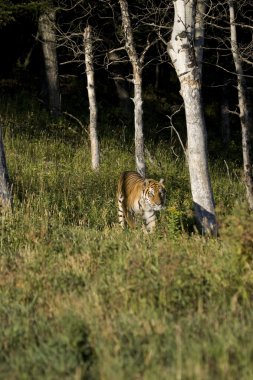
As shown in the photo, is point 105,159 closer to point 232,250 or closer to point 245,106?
point 245,106

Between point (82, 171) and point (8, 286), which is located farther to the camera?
point (82, 171)

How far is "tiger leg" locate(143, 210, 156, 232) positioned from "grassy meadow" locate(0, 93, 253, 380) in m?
0.28

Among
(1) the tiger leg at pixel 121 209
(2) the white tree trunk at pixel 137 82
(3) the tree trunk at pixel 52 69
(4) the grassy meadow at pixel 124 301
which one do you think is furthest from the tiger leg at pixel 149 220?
(3) the tree trunk at pixel 52 69

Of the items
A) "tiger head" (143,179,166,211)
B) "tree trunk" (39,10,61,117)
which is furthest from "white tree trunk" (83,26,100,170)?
"tree trunk" (39,10,61,117)

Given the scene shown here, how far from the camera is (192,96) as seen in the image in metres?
10.2

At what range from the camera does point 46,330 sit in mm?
5637

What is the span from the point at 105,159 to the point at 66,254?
35.1 feet

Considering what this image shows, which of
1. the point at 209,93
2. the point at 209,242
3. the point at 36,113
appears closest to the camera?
the point at 209,242

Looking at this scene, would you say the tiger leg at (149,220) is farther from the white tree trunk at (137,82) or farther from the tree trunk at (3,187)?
the white tree trunk at (137,82)

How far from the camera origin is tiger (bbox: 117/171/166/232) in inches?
452

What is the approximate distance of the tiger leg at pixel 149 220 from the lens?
35.0 ft

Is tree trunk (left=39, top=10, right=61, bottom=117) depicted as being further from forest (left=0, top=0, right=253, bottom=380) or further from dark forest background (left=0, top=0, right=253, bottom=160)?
forest (left=0, top=0, right=253, bottom=380)

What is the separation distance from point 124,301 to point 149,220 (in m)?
5.21

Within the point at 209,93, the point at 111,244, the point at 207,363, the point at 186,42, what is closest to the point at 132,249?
the point at 111,244
